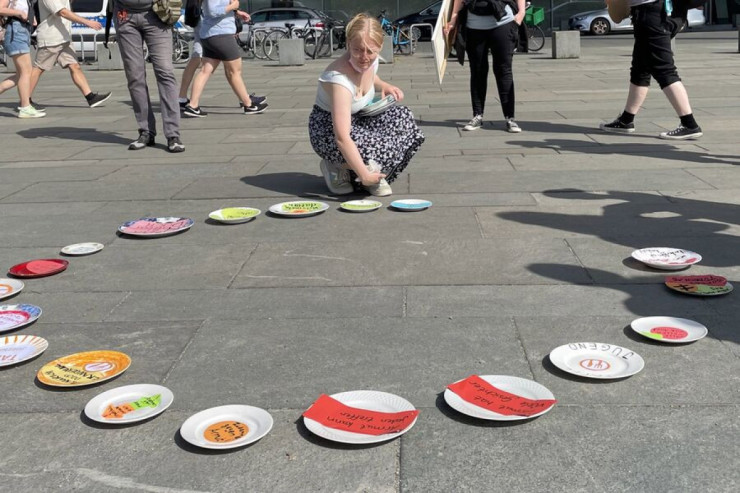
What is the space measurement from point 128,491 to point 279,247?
2.32 meters

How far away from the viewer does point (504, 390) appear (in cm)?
265

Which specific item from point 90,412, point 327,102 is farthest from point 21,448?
point 327,102

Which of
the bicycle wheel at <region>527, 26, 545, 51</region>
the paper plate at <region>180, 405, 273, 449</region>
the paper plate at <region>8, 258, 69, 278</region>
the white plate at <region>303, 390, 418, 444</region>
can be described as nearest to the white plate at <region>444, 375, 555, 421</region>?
the white plate at <region>303, 390, 418, 444</region>

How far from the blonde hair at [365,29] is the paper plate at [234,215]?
1.16 meters

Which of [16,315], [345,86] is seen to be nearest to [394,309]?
[16,315]

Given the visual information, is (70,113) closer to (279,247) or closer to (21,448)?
(279,247)

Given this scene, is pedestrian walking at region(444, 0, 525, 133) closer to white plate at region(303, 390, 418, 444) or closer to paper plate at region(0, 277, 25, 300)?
paper plate at region(0, 277, 25, 300)

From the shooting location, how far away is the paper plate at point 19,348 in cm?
301

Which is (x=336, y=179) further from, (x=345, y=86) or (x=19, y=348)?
(x=19, y=348)

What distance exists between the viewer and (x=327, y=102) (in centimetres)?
539

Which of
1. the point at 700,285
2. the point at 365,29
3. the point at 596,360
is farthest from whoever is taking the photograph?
the point at 365,29

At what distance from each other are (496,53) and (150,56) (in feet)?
9.97

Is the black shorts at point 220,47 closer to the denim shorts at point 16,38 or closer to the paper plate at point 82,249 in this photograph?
the denim shorts at point 16,38

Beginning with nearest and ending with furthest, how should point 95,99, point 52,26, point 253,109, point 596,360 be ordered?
point 596,360
point 52,26
point 253,109
point 95,99
